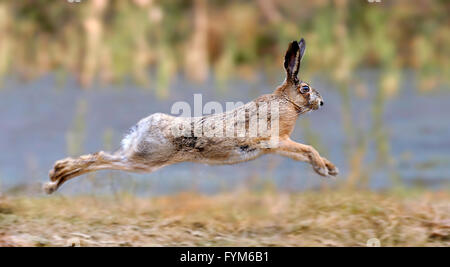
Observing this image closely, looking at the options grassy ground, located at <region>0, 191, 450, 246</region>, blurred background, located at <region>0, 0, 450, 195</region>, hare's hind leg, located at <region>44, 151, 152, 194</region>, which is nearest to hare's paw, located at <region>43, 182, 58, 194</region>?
hare's hind leg, located at <region>44, 151, 152, 194</region>

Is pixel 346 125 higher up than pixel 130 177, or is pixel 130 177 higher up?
pixel 346 125

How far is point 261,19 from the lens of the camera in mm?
2852

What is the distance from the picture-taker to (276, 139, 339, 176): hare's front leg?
180 cm

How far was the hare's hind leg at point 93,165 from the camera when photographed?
190cm

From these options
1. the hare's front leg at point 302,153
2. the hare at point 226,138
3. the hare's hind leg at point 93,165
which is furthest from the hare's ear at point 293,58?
the hare's hind leg at point 93,165

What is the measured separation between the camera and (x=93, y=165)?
191cm

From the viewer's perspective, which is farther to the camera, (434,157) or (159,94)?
(434,157)

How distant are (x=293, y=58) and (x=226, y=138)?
0.33m

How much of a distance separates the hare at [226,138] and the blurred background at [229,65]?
0.79 metres
